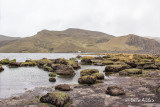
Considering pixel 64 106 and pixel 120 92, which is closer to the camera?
pixel 64 106

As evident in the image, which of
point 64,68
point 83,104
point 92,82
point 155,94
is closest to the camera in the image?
point 83,104

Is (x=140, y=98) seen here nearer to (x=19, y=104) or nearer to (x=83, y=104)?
(x=83, y=104)

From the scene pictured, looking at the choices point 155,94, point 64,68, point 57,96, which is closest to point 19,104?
point 57,96

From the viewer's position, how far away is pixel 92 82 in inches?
1095

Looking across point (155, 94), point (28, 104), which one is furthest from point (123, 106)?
point (28, 104)

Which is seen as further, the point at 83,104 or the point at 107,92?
the point at 107,92

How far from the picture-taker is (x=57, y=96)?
17203 millimetres

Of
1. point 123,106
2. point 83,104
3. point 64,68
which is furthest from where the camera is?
point 64,68

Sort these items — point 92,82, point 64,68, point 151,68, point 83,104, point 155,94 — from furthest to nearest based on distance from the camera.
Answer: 1. point 151,68
2. point 64,68
3. point 92,82
4. point 155,94
5. point 83,104

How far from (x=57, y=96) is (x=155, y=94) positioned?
40.4 feet

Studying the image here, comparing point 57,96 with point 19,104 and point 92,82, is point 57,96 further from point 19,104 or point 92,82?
point 92,82

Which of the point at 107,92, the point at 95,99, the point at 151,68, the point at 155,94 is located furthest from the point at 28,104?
the point at 151,68

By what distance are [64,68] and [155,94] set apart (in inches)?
1025

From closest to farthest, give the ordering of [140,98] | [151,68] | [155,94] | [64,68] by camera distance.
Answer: [140,98] < [155,94] < [64,68] < [151,68]
